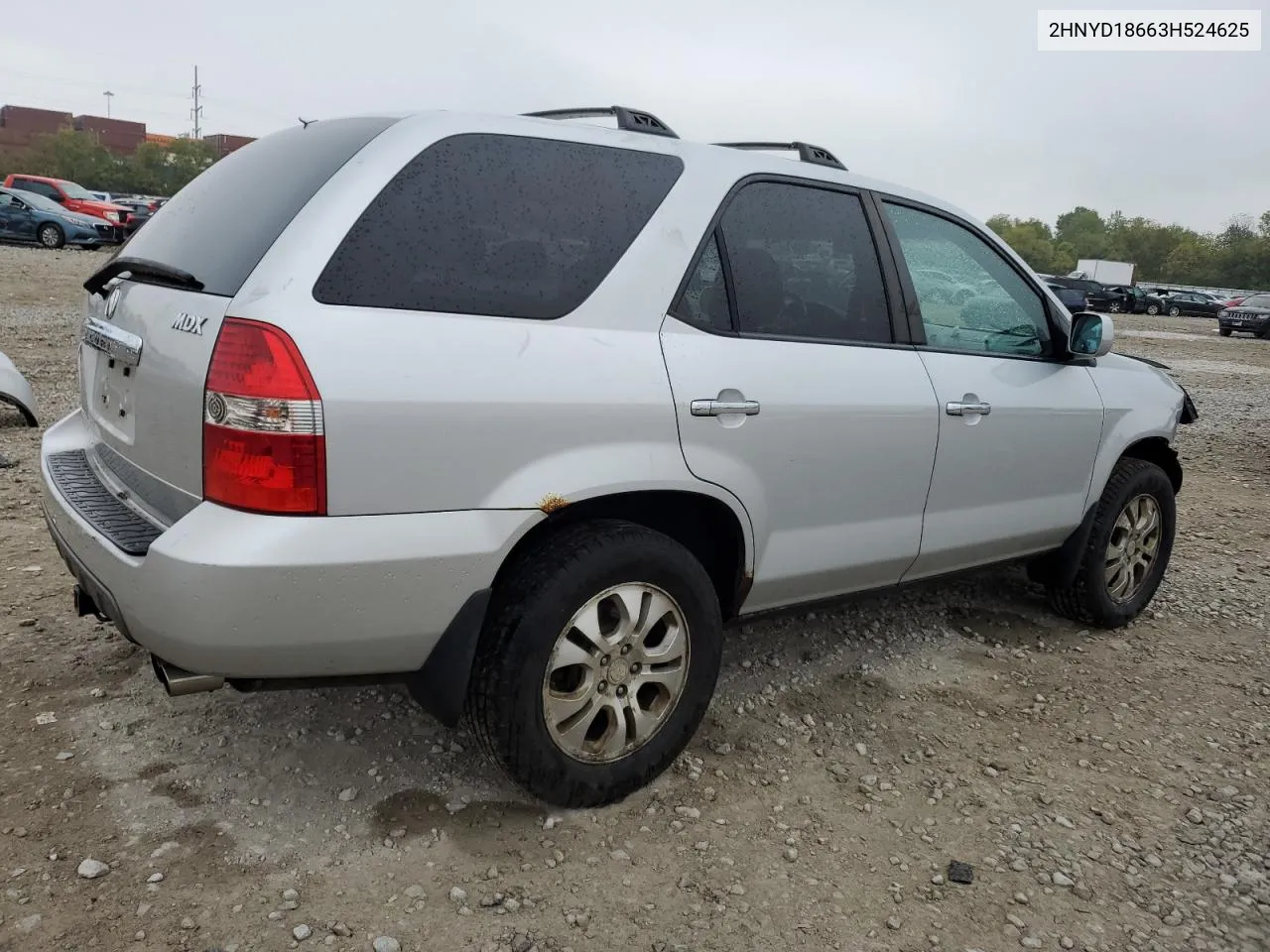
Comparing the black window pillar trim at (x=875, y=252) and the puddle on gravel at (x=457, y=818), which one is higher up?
the black window pillar trim at (x=875, y=252)

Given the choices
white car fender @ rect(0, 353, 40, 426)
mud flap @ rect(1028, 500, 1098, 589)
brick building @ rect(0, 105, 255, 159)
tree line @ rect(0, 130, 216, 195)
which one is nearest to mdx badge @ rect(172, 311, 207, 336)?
mud flap @ rect(1028, 500, 1098, 589)

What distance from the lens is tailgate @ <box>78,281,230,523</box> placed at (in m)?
2.15

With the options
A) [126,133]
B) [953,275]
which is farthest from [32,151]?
[953,275]

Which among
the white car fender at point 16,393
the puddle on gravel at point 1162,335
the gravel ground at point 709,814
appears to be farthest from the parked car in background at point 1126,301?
the gravel ground at point 709,814

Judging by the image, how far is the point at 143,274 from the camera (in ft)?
8.18

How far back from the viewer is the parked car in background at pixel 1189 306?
141 ft

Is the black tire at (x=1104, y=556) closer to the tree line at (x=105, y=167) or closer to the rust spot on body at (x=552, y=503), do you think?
the rust spot on body at (x=552, y=503)

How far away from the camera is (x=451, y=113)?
245 cm

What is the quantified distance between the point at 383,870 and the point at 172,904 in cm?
46

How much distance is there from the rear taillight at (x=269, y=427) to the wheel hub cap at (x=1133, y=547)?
332cm

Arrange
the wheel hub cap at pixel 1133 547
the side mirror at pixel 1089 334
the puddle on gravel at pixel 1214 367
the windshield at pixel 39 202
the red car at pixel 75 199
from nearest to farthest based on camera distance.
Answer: the side mirror at pixel 1089 334 → the wheel hub cap at pixel 1133 547 → the puddle on gravel at pixel 1214 367 → the windshield at pixel 39 202 → the red car at pixel 75 199

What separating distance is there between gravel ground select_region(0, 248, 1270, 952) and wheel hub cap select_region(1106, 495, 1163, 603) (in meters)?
0.37

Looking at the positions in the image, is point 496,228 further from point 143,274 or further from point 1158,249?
point 1158,249

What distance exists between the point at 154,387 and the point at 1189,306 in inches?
1905
